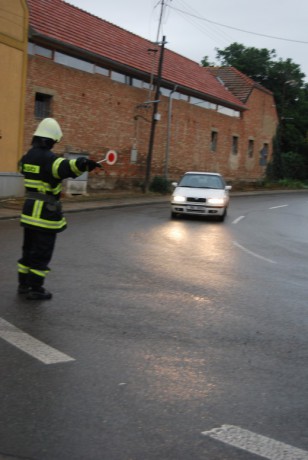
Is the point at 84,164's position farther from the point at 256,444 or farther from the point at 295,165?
the point at 295,165

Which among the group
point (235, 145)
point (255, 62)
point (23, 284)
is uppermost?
point (255, 62)

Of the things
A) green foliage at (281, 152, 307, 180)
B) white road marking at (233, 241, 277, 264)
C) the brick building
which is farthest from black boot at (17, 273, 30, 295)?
green foliage at (281, 152, 307, 180)

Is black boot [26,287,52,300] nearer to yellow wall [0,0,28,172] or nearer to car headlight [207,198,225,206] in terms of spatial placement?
car headlight [207,198,225,206]

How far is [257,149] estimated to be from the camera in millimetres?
41562

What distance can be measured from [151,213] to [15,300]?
11.9 metres

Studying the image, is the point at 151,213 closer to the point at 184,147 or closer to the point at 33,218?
the point at 33,218

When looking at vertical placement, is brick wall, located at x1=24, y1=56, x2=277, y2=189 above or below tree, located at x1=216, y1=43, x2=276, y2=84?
below

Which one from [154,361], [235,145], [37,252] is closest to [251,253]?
[37,252]

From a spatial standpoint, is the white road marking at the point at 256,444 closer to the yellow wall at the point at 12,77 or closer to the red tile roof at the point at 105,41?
the yellow wall at the point at 12,77

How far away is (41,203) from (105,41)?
68.7ft

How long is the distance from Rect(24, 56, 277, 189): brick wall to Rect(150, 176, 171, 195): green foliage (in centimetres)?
72

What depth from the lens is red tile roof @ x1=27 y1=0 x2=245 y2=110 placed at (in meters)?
21.4

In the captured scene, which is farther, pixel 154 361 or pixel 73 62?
pixel 73 62

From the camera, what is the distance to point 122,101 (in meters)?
25.2
